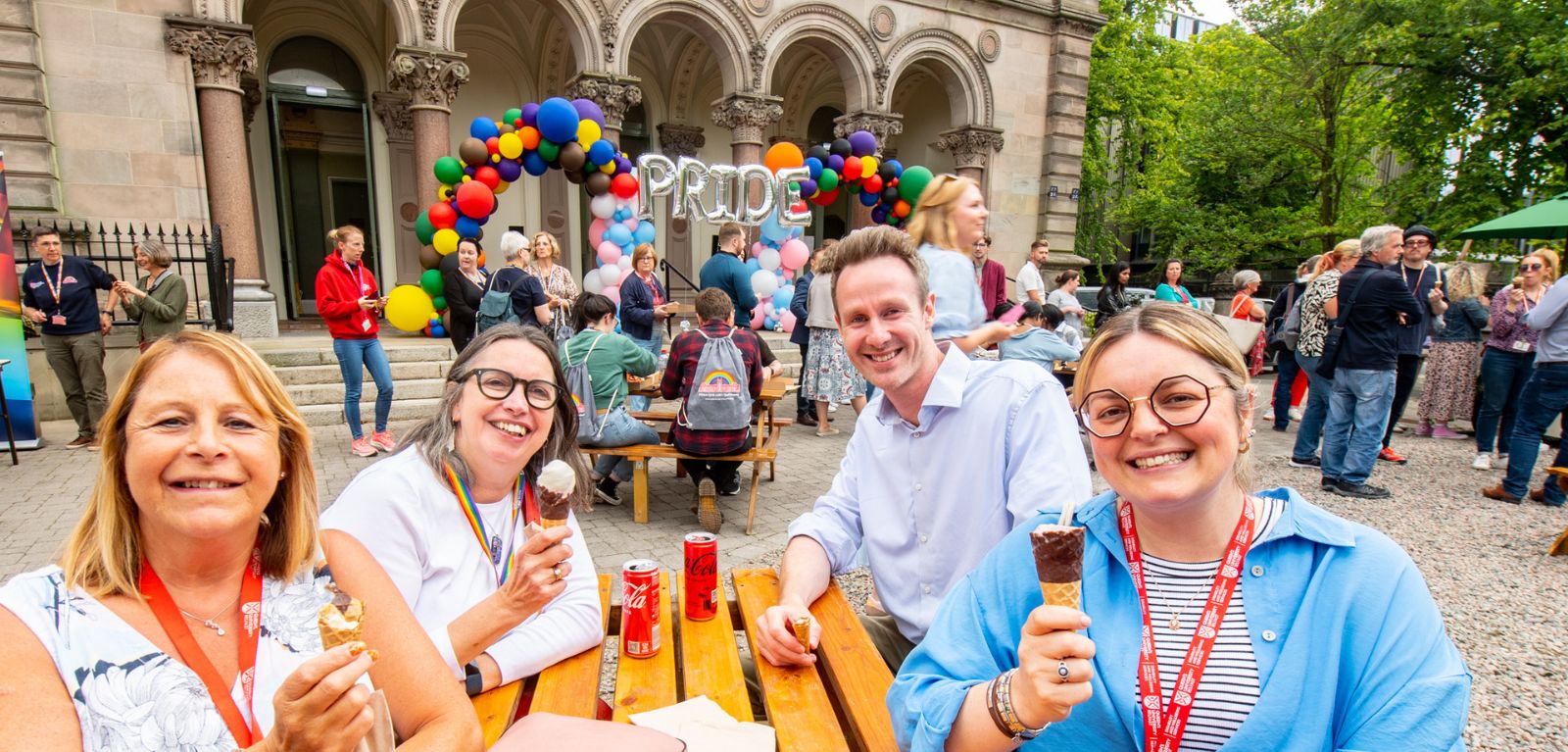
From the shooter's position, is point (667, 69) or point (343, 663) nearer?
point (343, 663)

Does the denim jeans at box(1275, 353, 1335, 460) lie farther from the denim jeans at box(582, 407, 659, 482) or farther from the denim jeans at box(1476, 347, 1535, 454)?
the denim jeans at box(582, 407, 659, 482)

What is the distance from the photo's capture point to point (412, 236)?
48.2 ft

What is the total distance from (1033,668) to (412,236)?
15873 mm

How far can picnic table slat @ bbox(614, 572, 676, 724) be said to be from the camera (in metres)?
1.81

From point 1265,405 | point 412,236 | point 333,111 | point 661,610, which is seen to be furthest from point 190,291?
point 1265,405

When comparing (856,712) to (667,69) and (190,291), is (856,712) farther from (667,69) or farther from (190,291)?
(667,69)

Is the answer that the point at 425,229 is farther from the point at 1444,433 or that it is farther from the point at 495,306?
the point at 1444,433

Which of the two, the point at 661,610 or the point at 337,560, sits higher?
the point at 337,560

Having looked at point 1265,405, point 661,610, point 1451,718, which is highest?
point 1451,718

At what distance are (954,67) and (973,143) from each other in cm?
162

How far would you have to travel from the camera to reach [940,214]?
4289mm

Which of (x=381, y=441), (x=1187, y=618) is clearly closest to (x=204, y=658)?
(x=1187, y=618)

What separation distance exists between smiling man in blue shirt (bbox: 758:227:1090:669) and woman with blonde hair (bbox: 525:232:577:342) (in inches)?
233

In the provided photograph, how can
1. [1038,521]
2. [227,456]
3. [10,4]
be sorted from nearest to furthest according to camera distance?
[227,456] < [1038,521] < [10,4]
